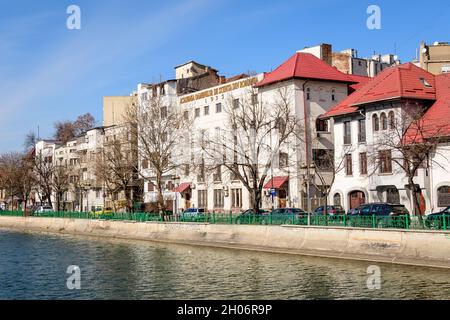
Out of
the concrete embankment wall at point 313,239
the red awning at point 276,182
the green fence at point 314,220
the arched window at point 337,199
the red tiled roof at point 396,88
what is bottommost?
the concrete embankment wall at point 313,239

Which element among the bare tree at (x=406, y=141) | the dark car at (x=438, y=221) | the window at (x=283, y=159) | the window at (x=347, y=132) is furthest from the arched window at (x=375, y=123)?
the dark car at (x=438, y=221)

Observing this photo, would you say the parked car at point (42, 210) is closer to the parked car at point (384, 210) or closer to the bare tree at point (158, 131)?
the bare tree at point (158, 131)

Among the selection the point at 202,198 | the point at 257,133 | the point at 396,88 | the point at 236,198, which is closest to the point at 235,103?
the point at 257,133

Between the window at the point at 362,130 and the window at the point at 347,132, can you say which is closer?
the window at the point at 362,130

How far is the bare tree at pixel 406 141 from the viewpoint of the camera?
41.8 meters

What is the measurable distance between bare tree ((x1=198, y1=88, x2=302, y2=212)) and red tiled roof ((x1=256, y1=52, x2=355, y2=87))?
1.63m

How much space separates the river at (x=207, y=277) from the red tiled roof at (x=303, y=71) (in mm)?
23678

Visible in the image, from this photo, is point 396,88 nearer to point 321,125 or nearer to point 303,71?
point 321,125

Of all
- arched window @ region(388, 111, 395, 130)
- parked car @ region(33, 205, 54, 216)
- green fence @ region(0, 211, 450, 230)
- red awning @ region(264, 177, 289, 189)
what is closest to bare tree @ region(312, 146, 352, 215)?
red awning @ region(264, 177, 289, 189)

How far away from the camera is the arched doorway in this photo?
5306cm

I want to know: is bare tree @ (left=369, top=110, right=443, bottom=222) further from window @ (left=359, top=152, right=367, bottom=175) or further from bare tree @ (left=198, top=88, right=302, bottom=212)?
bare tree @ (left=198, top=88, right=302, bottom=212)

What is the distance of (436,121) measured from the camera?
46938 millimetres

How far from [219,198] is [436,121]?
30.4 metres
